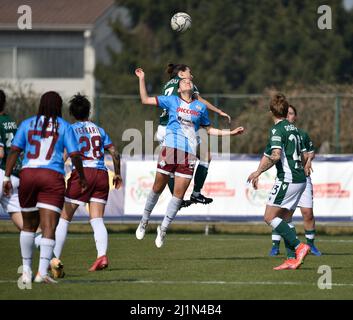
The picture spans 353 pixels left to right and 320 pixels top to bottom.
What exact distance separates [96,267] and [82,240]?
6105 mm

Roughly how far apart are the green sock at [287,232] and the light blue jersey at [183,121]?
200 cm

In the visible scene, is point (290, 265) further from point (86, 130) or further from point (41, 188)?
point (41, 188)

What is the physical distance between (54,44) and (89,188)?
3792cm

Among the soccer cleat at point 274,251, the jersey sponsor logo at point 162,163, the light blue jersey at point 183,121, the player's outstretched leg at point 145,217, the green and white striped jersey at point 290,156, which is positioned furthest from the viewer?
the soccer cleat at point 274,251

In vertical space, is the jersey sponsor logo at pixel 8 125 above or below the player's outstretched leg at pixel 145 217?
above

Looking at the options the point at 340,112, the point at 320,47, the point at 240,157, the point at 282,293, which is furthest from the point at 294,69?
the point at 282,293

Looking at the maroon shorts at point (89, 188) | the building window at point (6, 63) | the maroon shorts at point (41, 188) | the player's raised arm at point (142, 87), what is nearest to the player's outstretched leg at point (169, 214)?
the player's raised arm at point (142, 87)

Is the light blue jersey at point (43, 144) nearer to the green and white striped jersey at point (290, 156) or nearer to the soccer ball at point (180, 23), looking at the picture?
the green and white striped jersey at point (290, 156)

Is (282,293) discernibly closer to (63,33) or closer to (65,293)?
(65,293)

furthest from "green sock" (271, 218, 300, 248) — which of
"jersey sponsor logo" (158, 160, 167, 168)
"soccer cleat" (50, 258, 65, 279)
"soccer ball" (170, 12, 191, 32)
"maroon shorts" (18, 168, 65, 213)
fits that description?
"soccer ball" (170, 12, 191, 32)

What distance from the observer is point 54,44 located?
50.8 metres

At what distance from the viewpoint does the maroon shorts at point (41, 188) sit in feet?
38.5

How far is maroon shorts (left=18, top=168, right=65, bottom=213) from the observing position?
38.5ft

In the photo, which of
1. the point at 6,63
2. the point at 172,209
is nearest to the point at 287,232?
the point at 172,209
